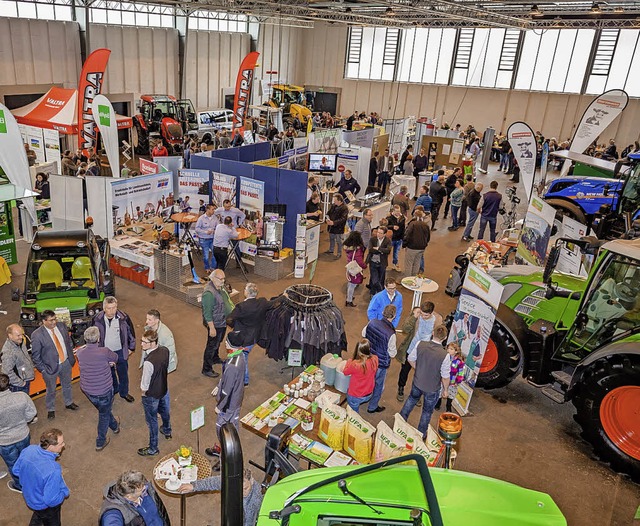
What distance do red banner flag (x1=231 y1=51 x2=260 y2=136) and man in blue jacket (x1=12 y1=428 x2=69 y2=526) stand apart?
17038 millimetres

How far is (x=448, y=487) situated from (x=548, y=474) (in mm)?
3112

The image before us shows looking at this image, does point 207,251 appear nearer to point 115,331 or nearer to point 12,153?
point 12,153

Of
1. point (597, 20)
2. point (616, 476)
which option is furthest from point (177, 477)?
point (597, 20)

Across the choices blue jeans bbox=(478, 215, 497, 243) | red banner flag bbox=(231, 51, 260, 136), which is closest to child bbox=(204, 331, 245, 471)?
blue jeans bbox=(478, 215, 497, 243)

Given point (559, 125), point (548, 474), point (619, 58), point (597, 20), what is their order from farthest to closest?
point (559, 125), point (619, 58), point (597, 20), point (548, 474)

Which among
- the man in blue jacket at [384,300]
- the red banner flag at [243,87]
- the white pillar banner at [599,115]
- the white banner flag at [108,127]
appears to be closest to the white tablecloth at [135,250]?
the white banner flag at [108,127]

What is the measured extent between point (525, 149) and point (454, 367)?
7771 millimetres

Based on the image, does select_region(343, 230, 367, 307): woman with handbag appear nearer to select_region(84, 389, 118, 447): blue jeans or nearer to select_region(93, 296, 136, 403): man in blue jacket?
select_region(93, 296, 136, 403): man in blue jacket

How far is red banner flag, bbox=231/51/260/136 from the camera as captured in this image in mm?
19984

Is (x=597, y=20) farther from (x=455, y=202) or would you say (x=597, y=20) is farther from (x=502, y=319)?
(x=502, y=319)

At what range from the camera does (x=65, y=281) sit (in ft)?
24.9

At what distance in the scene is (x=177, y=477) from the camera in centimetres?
444

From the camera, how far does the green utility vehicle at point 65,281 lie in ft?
23.6

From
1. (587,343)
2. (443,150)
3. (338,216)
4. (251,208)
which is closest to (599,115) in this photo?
(443,150)
